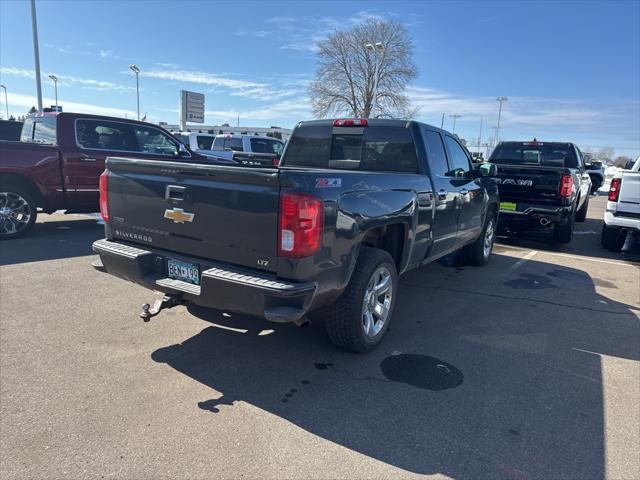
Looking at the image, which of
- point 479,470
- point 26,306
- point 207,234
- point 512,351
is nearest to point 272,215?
point 207,234

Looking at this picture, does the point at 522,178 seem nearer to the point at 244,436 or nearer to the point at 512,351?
the point at 512,351

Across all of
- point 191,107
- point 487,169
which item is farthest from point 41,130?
point 191,107

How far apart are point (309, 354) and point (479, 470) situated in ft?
5.56

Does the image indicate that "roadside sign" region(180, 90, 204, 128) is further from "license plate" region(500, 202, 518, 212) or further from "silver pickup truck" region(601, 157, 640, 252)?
"silver pickup truck" region(601, 157, 640, 252)

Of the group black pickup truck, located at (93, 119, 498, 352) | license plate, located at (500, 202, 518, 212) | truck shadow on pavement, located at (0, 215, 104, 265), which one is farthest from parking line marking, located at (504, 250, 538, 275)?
truck shadow on pavement, located at (0, 215, 104, 265)

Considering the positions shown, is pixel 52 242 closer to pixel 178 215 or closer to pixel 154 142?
pixel 154 142

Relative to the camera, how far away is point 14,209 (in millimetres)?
7586

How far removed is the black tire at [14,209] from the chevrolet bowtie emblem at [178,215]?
553 centimetres

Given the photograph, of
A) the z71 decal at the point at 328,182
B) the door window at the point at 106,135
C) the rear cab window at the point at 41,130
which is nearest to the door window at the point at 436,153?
the z71 decal at the point at 328,182

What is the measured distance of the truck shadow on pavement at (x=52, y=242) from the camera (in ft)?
21.8

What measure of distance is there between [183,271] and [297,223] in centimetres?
104

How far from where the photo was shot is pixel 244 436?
279 cm

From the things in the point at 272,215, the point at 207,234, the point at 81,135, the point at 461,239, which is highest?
the point at 81,135

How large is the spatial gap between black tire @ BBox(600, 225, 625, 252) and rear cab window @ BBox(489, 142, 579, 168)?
205 cm
